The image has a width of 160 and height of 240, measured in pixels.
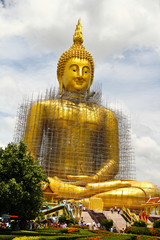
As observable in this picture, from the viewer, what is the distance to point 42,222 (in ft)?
34.0

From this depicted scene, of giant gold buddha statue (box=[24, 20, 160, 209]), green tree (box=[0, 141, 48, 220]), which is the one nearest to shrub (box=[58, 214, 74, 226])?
green tree (box=[0, 141, 48, 220])

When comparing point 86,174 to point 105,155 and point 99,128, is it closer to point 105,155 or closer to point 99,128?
point 105,155

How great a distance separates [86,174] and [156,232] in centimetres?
748

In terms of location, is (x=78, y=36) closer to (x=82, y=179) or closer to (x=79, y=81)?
(x=79, y=81)

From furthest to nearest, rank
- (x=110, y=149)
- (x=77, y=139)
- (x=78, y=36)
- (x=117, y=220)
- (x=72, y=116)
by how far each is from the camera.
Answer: (x=78, y=36)
(x=110, y=149)
(x=72, y=116)
(x=77, y=139)
(x=117, y=220)

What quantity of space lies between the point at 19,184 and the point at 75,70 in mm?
10345

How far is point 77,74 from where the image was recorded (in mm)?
16391

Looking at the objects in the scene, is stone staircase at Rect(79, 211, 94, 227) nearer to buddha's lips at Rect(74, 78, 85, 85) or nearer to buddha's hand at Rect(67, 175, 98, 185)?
buddha's hand at Rect(67, 175, 98, 185)

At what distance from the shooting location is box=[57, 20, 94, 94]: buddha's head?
650 inches

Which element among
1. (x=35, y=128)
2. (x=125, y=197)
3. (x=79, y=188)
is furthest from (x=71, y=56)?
(x=125, y=197)

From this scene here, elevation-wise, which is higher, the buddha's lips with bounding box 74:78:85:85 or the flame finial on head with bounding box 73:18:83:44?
the flame finial on head with bounding box 73:18:83:44

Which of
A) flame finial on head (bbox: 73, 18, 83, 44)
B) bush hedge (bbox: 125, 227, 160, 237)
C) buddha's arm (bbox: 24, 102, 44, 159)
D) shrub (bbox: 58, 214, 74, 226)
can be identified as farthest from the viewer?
flame finial on head (bbox: 73, 18, 83, 44)

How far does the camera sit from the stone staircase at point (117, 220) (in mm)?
11124

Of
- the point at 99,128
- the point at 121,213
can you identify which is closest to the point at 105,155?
the point at 99,128
